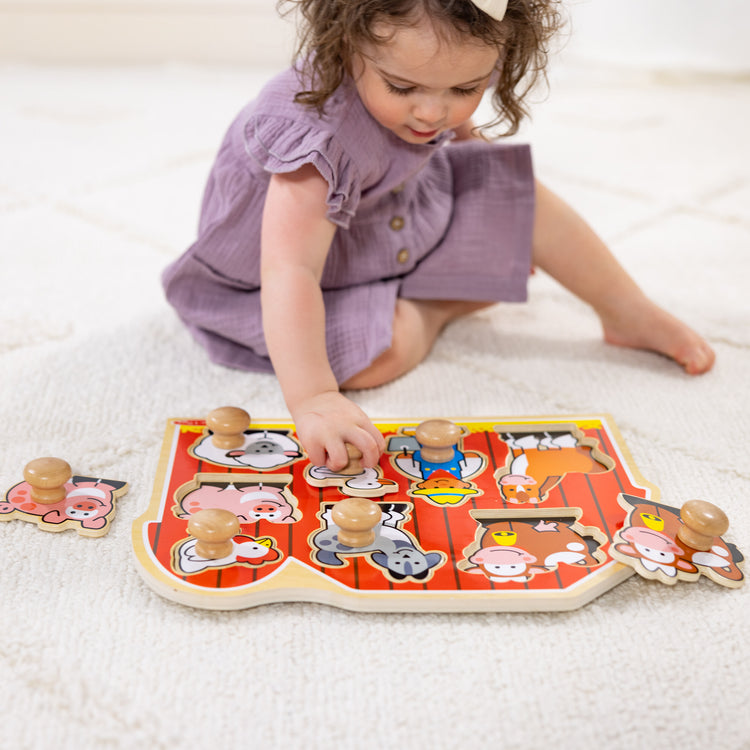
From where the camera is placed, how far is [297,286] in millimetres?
753

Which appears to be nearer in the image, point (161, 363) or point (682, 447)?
point (682, 447)

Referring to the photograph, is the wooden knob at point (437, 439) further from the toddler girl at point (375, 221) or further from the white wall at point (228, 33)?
the white wall at point (228, 33)

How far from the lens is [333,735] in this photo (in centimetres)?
50

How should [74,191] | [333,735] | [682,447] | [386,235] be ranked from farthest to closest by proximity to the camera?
[74,191] < [386,235] < [682,447] < [333,735]

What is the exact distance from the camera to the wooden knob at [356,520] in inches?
23.5

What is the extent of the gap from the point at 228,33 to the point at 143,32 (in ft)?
0.65

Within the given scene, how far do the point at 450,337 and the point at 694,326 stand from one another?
0.27 m

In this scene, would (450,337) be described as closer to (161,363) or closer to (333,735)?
(161,363)

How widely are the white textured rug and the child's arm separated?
8 centimetres

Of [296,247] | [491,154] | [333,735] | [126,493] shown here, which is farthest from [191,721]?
[491,154]

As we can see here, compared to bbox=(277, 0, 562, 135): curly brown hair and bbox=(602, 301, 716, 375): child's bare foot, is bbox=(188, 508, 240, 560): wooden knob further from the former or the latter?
bbox=(602, 301, 716, 375): child's bare foot

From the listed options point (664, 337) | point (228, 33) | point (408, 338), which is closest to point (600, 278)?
point (664, 337)

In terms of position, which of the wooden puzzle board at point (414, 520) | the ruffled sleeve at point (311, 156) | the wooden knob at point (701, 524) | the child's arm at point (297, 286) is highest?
the ruffled sleeve at point (311, 156)

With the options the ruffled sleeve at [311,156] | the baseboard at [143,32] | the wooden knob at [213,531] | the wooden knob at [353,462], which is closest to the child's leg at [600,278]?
the ruffled sleeve at [311,156]
